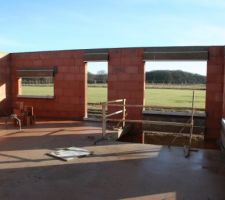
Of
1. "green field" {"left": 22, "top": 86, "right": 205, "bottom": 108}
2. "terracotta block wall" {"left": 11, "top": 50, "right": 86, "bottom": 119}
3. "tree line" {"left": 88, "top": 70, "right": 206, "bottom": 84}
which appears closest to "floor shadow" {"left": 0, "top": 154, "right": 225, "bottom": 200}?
"terracotta block wall" {"left": 11, "top": 50, "right": 86, "bottom": 119}

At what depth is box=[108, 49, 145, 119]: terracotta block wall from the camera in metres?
8.65

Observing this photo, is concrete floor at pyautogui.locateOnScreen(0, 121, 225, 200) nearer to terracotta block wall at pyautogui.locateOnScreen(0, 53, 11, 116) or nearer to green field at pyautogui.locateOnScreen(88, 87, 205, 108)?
terracotta block wall at pyautogui.locateOnScreen(0, 53, 11, 116)

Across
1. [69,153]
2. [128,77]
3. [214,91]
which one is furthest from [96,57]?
[69,153]

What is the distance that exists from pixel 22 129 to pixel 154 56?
159 inches

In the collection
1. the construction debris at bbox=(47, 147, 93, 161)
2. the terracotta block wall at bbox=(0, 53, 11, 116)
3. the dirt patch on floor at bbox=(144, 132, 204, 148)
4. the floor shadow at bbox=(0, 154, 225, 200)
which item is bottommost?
the dirt patch on floor at bbox=(144, 132, 204, 148)

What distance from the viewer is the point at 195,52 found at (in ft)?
26.1

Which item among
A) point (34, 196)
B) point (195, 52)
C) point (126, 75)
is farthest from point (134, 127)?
point (34, 196)

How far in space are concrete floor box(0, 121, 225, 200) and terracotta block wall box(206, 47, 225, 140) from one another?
2672 millimetres

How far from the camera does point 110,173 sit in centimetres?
419

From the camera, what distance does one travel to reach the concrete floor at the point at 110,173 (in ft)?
11.4

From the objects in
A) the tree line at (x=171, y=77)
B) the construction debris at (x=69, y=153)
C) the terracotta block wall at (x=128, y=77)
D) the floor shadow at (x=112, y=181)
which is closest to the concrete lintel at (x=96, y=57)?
the terracotta block wall at (x=128, y=77)

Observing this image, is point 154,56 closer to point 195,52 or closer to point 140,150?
point 195,52

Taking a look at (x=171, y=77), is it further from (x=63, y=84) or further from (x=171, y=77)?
(x=63, y=84)

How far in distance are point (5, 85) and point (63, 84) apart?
6.98 feet
